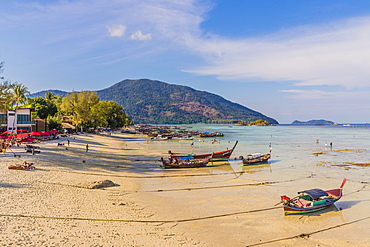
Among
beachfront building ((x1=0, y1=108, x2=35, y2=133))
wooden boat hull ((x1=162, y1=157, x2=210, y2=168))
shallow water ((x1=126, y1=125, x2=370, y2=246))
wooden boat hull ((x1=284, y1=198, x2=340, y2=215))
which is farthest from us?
beachfront building ((x1=0, y1=108, x2=35, y2=133))

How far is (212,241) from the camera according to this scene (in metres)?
10.4

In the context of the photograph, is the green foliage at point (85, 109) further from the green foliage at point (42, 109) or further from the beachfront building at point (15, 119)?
the beachfront building at point (15, 119)

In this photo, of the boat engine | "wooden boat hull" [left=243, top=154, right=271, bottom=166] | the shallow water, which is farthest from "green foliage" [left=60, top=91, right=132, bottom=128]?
the boat engine

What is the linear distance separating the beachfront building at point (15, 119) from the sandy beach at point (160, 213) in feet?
92.7

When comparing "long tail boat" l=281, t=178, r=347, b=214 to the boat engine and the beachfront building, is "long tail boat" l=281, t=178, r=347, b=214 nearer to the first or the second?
the boat engine

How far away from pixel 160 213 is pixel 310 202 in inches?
340

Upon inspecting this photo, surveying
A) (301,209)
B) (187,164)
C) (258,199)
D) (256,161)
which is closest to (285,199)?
(301,209)

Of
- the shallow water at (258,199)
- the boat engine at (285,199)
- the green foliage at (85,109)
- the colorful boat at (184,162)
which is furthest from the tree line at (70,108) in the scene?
the boat engine at (285,199)

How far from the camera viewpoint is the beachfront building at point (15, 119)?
149 feet

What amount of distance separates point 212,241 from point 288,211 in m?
5.63

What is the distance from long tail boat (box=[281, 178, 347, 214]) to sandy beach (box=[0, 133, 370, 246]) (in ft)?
1.48

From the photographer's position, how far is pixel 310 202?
1487 cm

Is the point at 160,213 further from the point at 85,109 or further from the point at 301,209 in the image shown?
the point at 85,109

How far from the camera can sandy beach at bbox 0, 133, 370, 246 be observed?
9773 mm
